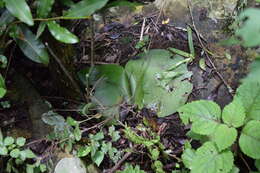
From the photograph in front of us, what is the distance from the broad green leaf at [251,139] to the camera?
47.2 inches

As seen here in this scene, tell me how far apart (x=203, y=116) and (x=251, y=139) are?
0.66ft

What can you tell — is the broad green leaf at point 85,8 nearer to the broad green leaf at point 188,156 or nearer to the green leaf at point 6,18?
the green leaf at point 6,18

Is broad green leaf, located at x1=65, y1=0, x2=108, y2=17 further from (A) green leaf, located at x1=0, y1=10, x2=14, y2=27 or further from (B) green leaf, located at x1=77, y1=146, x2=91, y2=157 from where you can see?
(B) green leaf, located at x1=77, y1=146, x2=91, y2=157

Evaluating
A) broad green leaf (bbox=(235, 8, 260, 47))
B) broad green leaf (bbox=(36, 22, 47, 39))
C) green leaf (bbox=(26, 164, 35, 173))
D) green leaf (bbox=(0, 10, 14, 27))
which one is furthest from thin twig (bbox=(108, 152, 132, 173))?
broad green leaf (bbox=(235, 8, 260, 47))

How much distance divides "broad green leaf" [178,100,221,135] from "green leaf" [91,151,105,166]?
1.35ft

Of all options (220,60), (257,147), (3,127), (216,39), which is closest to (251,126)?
(257,147)

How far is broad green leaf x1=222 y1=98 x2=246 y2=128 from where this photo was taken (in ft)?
4.10

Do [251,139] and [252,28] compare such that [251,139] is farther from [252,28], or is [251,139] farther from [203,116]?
[252,28]

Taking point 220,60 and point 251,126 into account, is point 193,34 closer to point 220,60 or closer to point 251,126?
point 220,60

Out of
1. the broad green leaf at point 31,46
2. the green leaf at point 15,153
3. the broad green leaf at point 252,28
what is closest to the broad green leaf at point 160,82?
the broad green leaf at point 31,46

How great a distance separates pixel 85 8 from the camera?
4.14 ft

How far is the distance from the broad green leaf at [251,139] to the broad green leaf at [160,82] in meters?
0.41

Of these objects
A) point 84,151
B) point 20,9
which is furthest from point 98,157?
point 20,9

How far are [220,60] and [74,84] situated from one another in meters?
0.77
